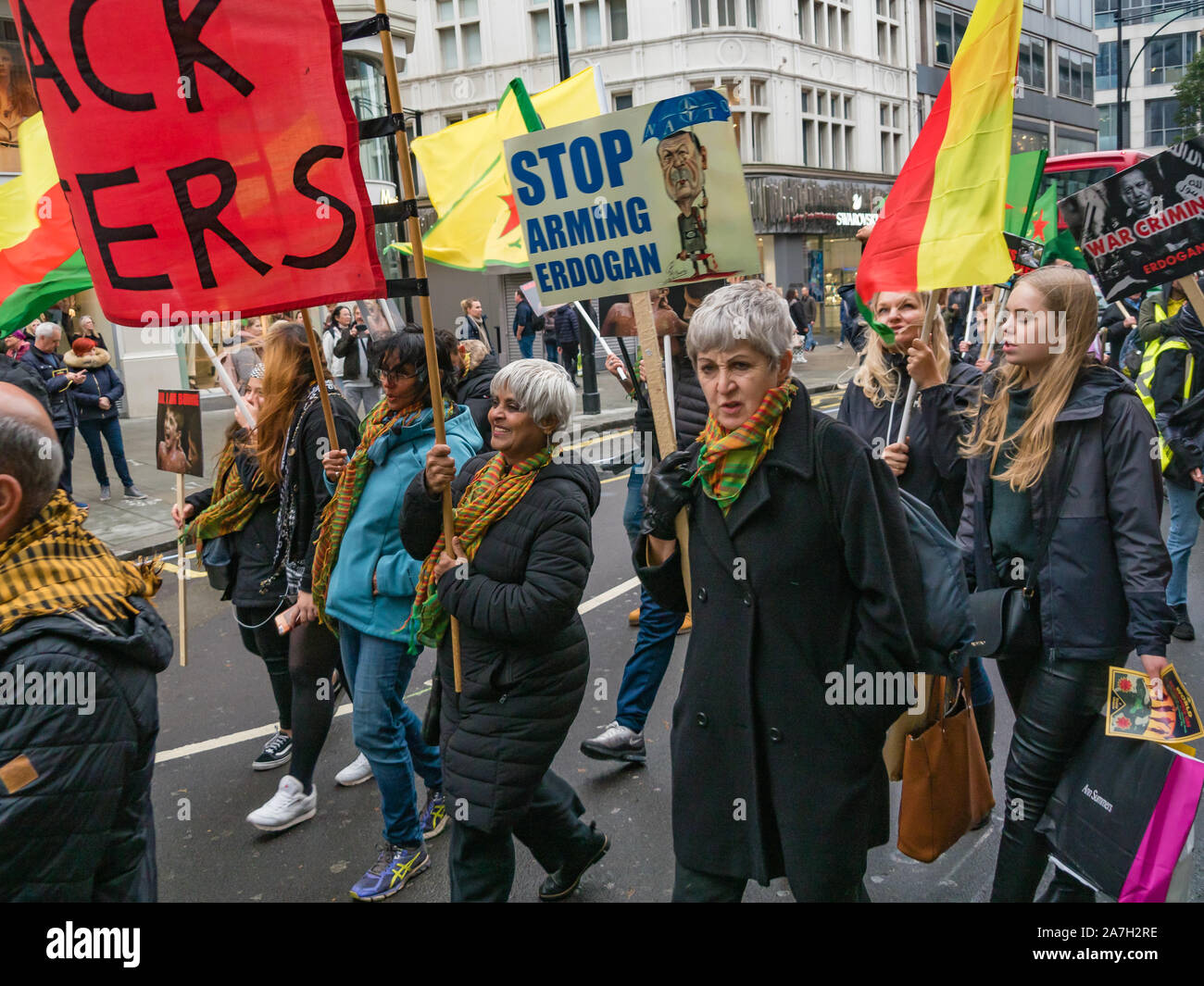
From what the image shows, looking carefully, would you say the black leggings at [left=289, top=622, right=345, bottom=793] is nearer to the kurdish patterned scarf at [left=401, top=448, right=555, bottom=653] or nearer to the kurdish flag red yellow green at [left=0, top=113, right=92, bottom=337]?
the kurdish patterned scarf at [left=401, top=448, right=555, bottom=653]

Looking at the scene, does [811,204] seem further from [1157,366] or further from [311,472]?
[311,472]

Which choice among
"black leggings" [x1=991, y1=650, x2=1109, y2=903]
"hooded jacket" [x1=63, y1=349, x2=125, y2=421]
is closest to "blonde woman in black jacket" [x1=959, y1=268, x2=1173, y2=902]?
"black leggings" [x1=991, y1=650, x2=1109, y2=903]

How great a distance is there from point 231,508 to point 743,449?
2569mm

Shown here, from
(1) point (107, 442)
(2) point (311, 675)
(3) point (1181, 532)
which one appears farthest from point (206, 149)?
(1) point (107, 442)

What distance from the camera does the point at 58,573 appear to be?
1.97m

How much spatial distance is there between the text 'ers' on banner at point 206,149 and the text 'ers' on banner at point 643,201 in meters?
0.89

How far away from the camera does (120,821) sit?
2084 mm

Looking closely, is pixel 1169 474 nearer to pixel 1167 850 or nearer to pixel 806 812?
pixel 1167 850

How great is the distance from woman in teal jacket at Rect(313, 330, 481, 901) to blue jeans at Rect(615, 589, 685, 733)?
1.15 meters

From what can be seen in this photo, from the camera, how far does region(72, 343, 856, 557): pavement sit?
9.55 m

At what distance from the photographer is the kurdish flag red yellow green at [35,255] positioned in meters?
4.31

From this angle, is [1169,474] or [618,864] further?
[1169,474]
